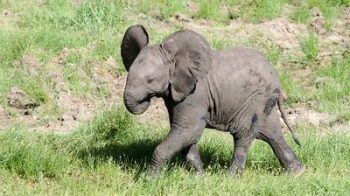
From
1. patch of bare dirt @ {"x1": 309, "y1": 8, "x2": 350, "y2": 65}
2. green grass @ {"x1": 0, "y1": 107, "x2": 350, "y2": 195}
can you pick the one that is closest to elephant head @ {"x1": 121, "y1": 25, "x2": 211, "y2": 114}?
green grass @ {"x1": 0, "y1": 107, "x2": 350, "y2": 195}

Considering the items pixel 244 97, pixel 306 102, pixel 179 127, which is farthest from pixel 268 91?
pixel 306 102

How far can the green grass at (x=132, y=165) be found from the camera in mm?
6074

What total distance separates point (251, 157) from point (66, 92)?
2.74 meters

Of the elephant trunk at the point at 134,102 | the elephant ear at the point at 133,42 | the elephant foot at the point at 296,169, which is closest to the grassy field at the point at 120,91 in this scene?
the elephant foot at the point at 296,169

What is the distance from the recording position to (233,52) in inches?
254

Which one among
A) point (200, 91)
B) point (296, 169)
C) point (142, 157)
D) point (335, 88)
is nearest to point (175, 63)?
point (200, 91)

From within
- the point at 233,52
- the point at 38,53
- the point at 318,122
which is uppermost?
the point at 233,52

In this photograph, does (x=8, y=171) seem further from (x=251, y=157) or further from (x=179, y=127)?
(x=251, y=157)

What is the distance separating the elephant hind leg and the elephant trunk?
114cm

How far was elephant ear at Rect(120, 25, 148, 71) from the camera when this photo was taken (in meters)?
6.21

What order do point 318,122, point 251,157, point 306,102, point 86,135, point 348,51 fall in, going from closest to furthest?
point 251,157
point 86,135
point 318,122
point 306,102
point 348,51

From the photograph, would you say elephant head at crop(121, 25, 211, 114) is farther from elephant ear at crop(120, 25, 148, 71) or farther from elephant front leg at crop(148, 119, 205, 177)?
elephant front leg at crop(148, 119, 205, 177)

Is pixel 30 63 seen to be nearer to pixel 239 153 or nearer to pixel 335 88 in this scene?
pixel 335 88

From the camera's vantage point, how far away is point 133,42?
6.29 meters
